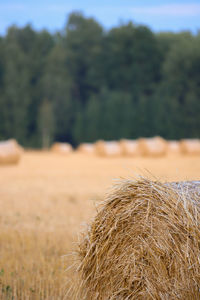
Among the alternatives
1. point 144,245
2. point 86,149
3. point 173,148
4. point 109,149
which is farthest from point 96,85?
point 144,245

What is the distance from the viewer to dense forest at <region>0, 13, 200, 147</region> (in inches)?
1007

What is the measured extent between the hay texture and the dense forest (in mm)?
22497

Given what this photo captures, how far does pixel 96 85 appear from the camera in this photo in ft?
93.8

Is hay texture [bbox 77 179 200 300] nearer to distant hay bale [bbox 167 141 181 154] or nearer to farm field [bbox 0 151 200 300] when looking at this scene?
farm field [bbox 0 151 200 300]

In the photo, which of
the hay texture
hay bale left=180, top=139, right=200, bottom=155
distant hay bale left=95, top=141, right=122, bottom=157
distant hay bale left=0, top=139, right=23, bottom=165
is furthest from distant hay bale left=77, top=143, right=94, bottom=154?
the hay texture

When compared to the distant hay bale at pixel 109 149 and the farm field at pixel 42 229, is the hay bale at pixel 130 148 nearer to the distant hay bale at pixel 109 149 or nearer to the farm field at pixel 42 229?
the distant hay bale at pixel 109 149

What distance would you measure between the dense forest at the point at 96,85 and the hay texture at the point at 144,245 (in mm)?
22497

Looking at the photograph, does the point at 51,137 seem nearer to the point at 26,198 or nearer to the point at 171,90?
the point at 171,90

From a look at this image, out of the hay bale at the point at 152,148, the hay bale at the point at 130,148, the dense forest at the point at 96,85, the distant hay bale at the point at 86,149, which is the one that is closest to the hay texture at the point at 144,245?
the hay bale at the point at 152,148

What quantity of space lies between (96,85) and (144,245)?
2617 centimetres

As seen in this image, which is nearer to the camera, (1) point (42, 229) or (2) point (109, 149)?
(1) point (42, 229)

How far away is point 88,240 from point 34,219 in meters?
3.05

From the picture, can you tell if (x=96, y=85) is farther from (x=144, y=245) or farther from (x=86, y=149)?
(x=144, y=245)

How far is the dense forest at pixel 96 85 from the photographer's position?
1007 inches
